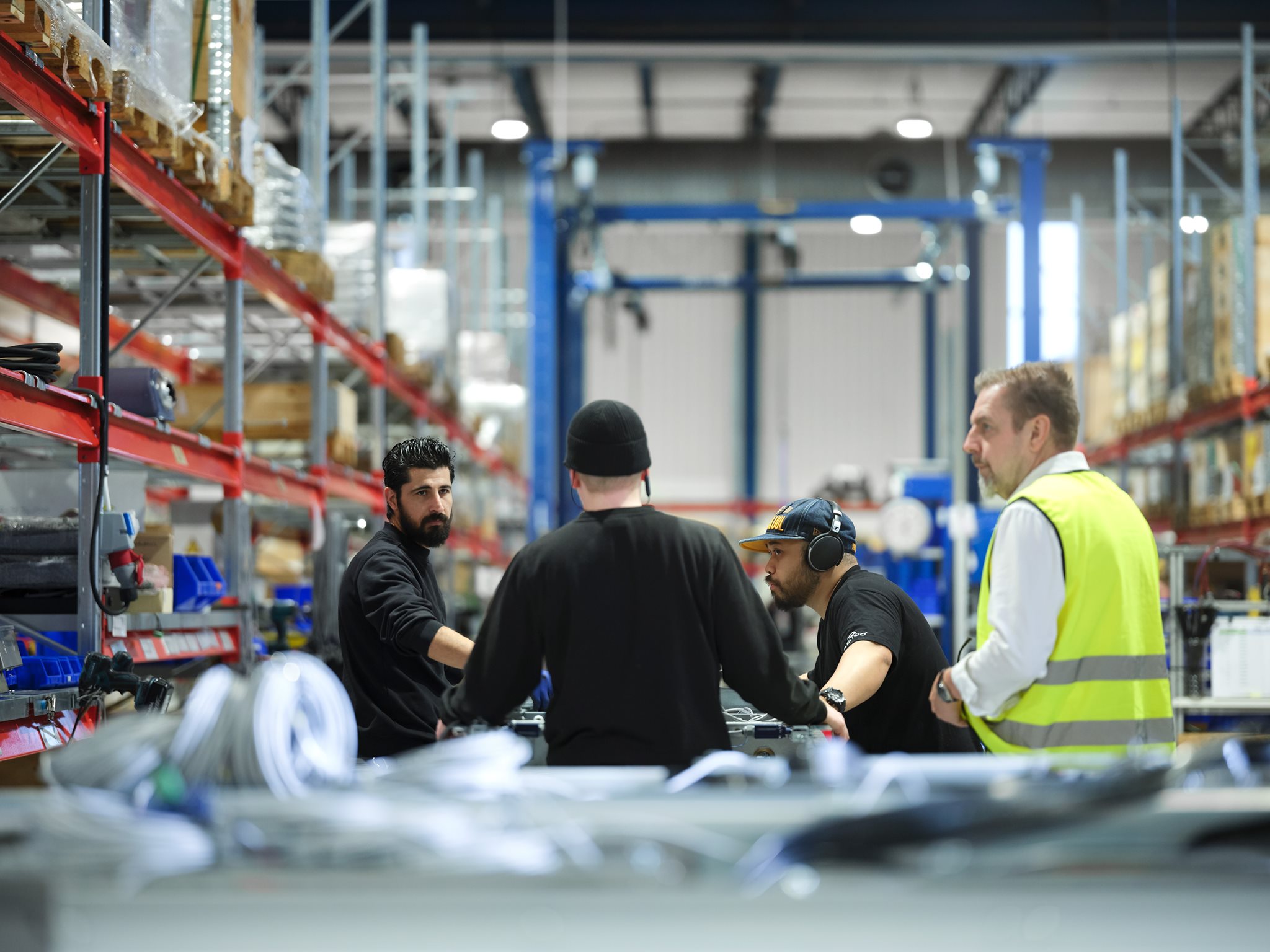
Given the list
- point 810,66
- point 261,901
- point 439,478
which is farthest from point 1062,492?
point 810,66

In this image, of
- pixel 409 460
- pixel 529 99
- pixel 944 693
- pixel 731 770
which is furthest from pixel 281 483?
pixel 529 99

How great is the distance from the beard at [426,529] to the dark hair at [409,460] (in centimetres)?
11

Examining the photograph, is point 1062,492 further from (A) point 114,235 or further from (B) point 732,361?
(B) point 732,361

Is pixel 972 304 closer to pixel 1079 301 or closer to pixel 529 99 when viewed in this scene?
pixel 1079 301

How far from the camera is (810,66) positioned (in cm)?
1895

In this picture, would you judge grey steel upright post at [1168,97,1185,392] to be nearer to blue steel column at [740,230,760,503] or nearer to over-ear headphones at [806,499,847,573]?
over-ear headphones at [806,499,847,573]

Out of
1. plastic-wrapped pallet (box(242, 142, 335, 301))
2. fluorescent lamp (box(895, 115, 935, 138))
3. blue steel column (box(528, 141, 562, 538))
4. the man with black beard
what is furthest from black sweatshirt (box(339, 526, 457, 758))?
fluorescent lamp (box(895, 115, 935, 138))

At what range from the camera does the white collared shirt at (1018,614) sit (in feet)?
9.52

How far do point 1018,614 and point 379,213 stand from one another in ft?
26.9

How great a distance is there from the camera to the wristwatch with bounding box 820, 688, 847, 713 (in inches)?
142

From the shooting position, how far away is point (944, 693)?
3.09 meters

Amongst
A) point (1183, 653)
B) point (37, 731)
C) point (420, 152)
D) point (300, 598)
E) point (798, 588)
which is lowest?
point (1183, 653)

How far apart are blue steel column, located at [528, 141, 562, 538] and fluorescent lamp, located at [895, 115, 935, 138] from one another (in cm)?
762

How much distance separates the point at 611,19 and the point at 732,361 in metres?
10.1
